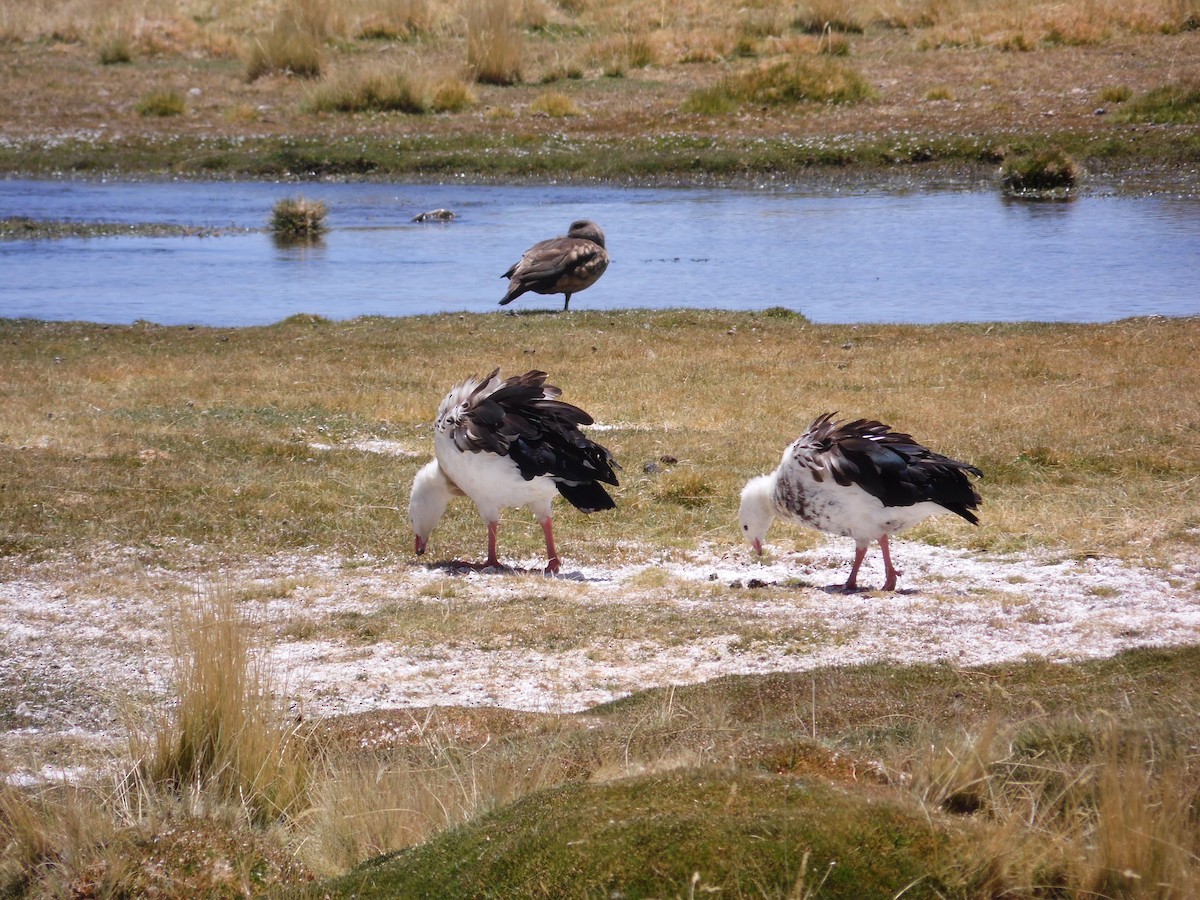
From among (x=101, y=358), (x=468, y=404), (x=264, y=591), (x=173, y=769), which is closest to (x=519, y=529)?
(x=468, y=404)

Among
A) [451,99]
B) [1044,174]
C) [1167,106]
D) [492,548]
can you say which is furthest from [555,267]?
[1167,106]

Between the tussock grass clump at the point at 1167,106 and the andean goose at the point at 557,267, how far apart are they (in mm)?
17713

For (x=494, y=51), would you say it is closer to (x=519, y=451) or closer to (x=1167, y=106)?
(x=1167, y=106)

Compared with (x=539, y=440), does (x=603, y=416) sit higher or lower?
lower

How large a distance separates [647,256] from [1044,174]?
9.53 metres

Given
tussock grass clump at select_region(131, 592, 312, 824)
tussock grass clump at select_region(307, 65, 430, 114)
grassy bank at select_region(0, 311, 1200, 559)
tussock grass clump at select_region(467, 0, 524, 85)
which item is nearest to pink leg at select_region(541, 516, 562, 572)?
grassy bank at select_region(0, 311, 1200, 559)

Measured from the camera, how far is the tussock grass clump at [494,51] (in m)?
41.2

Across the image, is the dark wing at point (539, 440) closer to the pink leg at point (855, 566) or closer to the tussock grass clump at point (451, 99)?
the pink leg at point (855, 566)

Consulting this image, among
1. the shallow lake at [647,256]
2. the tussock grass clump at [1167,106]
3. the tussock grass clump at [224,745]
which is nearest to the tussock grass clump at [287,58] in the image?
the shallow lake at [647,256]

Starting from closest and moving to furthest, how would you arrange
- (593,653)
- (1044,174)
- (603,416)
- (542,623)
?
(593,653) → (542,623) → (603,416) → (1044,174)

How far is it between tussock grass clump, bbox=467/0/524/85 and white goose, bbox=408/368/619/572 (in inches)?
1267

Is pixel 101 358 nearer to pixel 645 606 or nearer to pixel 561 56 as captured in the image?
pixel 645 606

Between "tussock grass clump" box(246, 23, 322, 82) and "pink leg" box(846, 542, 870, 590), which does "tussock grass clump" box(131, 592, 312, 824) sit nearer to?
"pink leg" box(846, 542, 870, 590)

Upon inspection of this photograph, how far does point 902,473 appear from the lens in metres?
9.37
